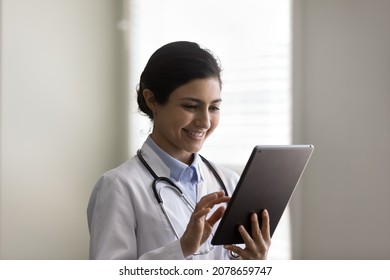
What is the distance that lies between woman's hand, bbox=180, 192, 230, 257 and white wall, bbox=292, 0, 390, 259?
1246mm

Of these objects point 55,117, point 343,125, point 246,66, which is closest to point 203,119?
point 343,125

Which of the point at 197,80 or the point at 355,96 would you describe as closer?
the point at 197,80

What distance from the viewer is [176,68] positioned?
4.22ft

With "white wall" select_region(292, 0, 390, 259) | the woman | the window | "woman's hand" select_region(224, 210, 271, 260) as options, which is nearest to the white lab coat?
the woman

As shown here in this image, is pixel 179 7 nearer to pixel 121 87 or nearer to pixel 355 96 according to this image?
pixel 121 87

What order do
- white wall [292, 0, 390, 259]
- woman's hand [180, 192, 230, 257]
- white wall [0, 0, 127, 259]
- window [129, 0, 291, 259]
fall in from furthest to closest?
1. white wall [0, 0, 127, 259]
2. window [129, 0, 291, 259]
3. white wall [292, 0, 390, 259]
4. woman's hand [180, 192, 230, 257]

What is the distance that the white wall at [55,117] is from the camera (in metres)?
2.83

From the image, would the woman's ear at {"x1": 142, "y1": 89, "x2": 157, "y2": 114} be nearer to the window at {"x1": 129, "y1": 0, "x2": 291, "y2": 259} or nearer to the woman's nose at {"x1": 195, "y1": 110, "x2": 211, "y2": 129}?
the woman's nose at {"x1": 195, "y1": 110, "x2": 211, "y2": 129}

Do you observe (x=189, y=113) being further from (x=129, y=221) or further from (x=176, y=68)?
(x=129, y=221)

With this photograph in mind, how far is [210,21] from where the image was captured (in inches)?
110

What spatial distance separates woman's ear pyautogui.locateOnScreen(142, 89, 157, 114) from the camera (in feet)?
4.40

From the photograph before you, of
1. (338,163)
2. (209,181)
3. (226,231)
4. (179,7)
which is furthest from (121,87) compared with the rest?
(226,231)
